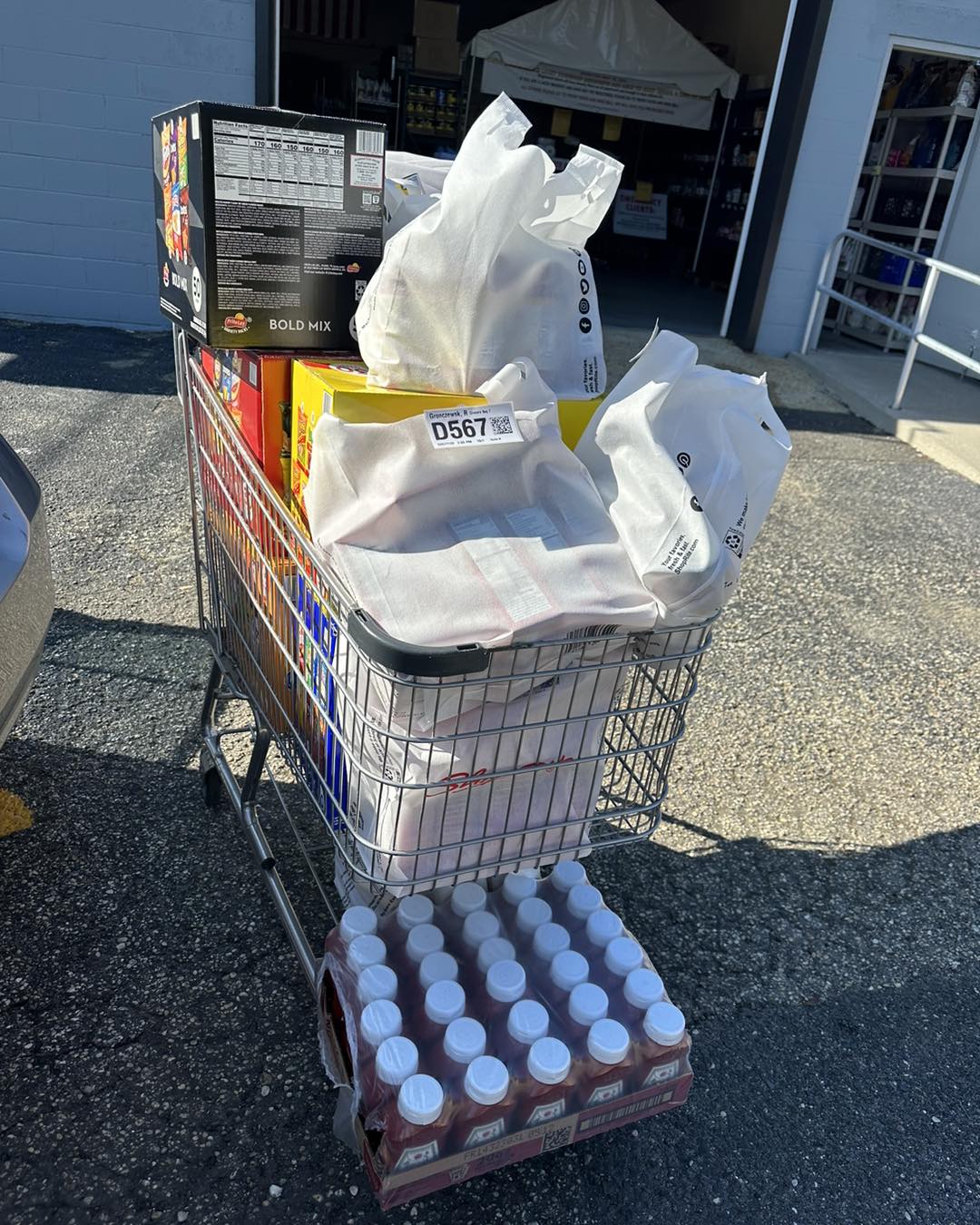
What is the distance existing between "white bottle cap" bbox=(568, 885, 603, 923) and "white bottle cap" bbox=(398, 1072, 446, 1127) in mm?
542

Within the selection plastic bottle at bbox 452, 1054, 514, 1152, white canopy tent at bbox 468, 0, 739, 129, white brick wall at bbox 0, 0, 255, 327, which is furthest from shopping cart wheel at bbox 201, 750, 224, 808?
white canopy tent at bbox 468, 0, 739, 129

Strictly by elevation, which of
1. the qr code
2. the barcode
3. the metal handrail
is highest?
the barcode

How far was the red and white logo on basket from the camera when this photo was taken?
1.56 metres

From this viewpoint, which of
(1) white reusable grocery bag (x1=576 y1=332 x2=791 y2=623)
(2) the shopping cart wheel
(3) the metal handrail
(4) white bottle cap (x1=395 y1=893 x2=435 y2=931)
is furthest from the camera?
(3) the metal handrail

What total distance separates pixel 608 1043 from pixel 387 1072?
15.9 inches

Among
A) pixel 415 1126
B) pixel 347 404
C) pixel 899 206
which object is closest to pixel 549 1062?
pixel 415 1126

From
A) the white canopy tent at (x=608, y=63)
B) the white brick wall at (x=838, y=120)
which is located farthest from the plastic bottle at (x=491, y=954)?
the white canopy tent at (x=608, y=63)

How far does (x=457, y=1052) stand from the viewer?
163 cm

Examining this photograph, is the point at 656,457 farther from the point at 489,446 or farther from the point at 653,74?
the point at 653,74

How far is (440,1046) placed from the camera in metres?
1.71

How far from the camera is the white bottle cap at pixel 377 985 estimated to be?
5.70 ft

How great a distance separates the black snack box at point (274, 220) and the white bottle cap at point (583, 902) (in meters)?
1.33

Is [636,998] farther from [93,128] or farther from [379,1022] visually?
[93,128]

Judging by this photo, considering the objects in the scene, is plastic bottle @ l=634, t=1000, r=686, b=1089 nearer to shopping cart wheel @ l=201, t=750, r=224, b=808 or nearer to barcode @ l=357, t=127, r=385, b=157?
shopping cart wheel @ l=201, t=750, r=224, b=808
